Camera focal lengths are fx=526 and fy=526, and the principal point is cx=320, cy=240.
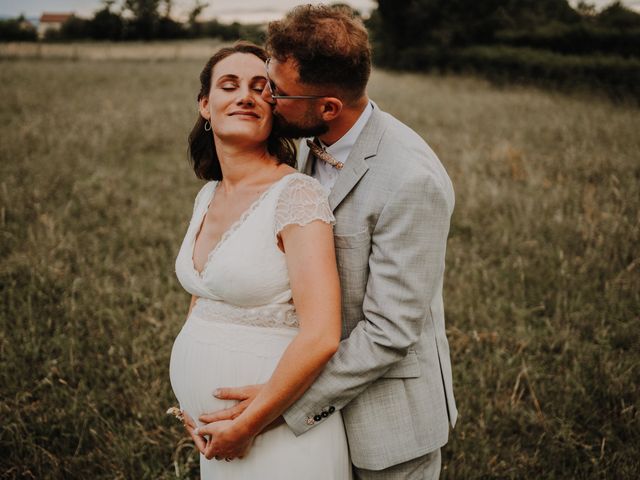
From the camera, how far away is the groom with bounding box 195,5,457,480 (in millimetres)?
1747

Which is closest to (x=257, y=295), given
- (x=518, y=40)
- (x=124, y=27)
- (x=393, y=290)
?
(x=393, y=290)

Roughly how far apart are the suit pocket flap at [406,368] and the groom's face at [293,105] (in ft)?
3.10

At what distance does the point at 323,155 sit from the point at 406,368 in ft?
2.94

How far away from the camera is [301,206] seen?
73.0 inches

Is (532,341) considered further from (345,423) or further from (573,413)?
(345,423)

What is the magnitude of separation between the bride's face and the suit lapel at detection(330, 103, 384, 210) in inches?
19.2

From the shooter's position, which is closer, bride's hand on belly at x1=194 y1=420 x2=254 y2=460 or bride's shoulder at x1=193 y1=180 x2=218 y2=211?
bride's hand on belly at x1=194 y1=420 x2=254 y2=460

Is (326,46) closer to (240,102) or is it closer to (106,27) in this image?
(240,102)

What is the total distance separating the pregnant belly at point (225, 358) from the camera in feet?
6.46

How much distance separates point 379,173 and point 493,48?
2715cm

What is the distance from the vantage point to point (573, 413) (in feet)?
11.0

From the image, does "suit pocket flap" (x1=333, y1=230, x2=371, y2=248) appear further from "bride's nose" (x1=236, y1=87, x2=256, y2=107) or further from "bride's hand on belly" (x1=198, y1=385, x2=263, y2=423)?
"bride's nose" (x1=236, y1=87, x2=256, y2=107)

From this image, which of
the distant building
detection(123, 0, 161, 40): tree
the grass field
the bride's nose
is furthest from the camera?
the distant building

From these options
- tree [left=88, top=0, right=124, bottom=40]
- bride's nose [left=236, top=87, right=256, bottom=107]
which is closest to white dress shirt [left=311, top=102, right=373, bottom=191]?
bride's nose [left=236, top=87, right=256, bottom=107]
